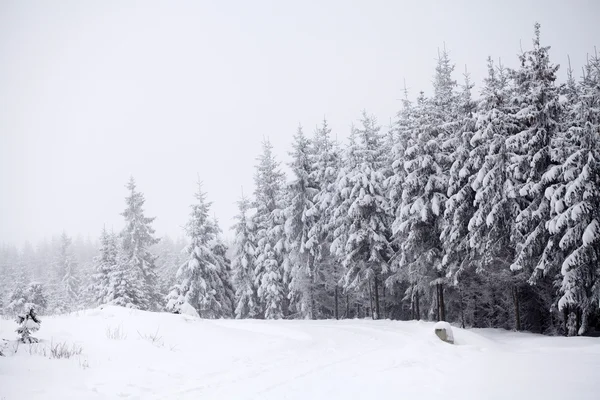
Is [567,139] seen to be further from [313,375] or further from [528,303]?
[313,375]

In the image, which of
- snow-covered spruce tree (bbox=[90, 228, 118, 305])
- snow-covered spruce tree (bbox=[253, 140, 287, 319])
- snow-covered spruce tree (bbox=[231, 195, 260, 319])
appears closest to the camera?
snow-covered spruce tree (bbox=[253, 140, 287, 319])

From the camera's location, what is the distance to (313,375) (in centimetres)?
929

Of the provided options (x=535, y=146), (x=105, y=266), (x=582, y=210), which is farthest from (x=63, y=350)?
(x=105, y=266)

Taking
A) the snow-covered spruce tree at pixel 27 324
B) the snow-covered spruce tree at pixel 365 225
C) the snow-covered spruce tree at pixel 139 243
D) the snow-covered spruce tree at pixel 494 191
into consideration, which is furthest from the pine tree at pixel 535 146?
the snow-covered spruce tree at pixel 139 243

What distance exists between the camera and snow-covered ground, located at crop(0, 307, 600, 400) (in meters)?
7.57

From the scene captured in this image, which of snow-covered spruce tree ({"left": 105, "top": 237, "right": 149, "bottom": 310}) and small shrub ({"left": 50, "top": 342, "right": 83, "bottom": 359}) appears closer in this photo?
small shrub ({"left": 50, "top": 342, "right": 83, "bottom": 359})

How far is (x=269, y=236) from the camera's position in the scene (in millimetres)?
35031

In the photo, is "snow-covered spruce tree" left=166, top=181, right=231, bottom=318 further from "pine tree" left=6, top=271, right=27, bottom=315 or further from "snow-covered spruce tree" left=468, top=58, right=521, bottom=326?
"snow-covered spruce tree" left=468, top=58, right=521, bottom=326

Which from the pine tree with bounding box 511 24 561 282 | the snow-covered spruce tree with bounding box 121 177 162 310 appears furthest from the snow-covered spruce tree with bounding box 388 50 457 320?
the snow-covered spruce tree with bounding box 121 177 162 310

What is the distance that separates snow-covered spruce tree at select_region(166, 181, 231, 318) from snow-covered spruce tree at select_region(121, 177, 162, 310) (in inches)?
284

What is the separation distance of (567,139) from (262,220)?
87.2 feet

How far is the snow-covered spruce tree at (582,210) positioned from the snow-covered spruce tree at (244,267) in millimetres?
26046

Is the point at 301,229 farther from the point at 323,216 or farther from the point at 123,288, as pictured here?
the point at 123,288

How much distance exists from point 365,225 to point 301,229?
7629 mm
